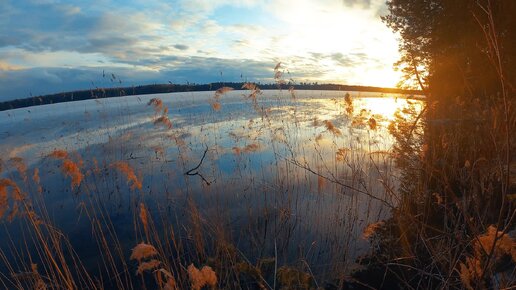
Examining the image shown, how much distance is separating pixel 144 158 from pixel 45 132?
8.28 meters

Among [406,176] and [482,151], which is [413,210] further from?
[482,151]

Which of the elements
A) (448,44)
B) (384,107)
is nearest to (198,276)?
(448,44)

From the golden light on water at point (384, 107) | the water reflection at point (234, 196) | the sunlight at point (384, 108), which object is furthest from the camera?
the golden light on water at point (384, 107)

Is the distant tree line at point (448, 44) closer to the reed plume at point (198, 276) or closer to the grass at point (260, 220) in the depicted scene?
the grass at point (260, 220)

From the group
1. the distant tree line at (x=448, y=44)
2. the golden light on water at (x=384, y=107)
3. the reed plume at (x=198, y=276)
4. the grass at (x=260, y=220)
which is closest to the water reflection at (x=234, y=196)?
the grass at (x=260, y=220)

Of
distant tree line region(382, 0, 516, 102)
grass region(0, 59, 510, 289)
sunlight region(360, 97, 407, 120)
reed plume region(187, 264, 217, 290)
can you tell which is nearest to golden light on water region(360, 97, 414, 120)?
sunlight region(360, 97, 407, 120)

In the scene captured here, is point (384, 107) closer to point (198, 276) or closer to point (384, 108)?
point (384, 108)

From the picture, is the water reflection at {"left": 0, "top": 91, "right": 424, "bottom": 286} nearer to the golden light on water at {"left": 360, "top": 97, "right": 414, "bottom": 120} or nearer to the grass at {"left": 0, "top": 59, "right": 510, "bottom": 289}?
the grass at {"left": 0, "top": 59, "right": 510, "bottom": 289}

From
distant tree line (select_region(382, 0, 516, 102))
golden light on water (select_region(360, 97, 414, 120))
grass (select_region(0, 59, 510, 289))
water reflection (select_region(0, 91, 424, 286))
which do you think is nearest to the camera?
grass (select_region(0, 59, 510, 289))

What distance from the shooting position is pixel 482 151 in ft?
24.1

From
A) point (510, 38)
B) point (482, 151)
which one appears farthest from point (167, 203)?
point (510, 38)

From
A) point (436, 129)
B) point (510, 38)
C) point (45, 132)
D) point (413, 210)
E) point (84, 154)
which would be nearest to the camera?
point (413, 210)

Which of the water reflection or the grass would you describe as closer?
the grass

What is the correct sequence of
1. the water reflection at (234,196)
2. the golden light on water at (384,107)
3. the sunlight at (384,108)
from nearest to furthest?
the water reflection at (234,196), the sunlight at (384,108), the golden light on water at (384,107)
